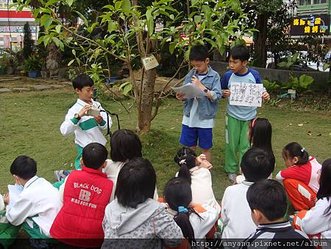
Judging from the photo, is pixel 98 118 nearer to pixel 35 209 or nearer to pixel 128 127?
pixel 35 209

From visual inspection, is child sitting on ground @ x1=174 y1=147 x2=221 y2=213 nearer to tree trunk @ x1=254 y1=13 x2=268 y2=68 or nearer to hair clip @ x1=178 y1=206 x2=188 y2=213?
hair clip @ x1=178 y1=206 x2=188 y2=213

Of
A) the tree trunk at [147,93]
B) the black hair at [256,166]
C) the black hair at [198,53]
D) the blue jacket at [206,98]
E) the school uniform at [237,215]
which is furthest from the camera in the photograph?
the tree trunk at [147,93]

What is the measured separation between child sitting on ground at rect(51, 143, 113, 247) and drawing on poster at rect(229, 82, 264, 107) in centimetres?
188

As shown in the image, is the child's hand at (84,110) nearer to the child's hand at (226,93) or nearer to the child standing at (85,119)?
the child standing at (85,119)

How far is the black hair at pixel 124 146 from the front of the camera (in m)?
3.30

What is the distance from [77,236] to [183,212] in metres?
0.72

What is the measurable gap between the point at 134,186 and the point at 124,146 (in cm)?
73

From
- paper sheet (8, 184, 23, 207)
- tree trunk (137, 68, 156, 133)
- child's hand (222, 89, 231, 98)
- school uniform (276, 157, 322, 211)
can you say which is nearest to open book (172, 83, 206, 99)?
child's hand (222, 89, 231, 98)

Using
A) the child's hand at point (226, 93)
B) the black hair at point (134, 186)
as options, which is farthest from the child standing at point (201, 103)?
the black hair at point (134, 186)

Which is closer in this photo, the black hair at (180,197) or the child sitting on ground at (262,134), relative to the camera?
the black hair at (180,197)

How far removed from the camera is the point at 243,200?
9.39 ft

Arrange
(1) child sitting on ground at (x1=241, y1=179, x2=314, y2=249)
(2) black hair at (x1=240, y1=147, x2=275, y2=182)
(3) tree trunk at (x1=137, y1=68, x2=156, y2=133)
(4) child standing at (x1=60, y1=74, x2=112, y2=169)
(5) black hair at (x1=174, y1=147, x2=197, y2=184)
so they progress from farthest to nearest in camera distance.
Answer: (3) tree trunk at (x1=137, y1=68, x2=156, y2=133)
(4) child standing at (x1=60, y1=74, x2=112, y2=169)
(5) black hair at (x1=174, y1=147, x2=197, y2=184)
(2) black hair at (x1=240, y1=147, x2=275, y2=182)
(1) child sitting on ground at (x1=241, y1=179, x2=314, y2=249)

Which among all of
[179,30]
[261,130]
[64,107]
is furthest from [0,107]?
[261,130]

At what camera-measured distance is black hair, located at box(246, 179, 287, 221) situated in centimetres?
234
